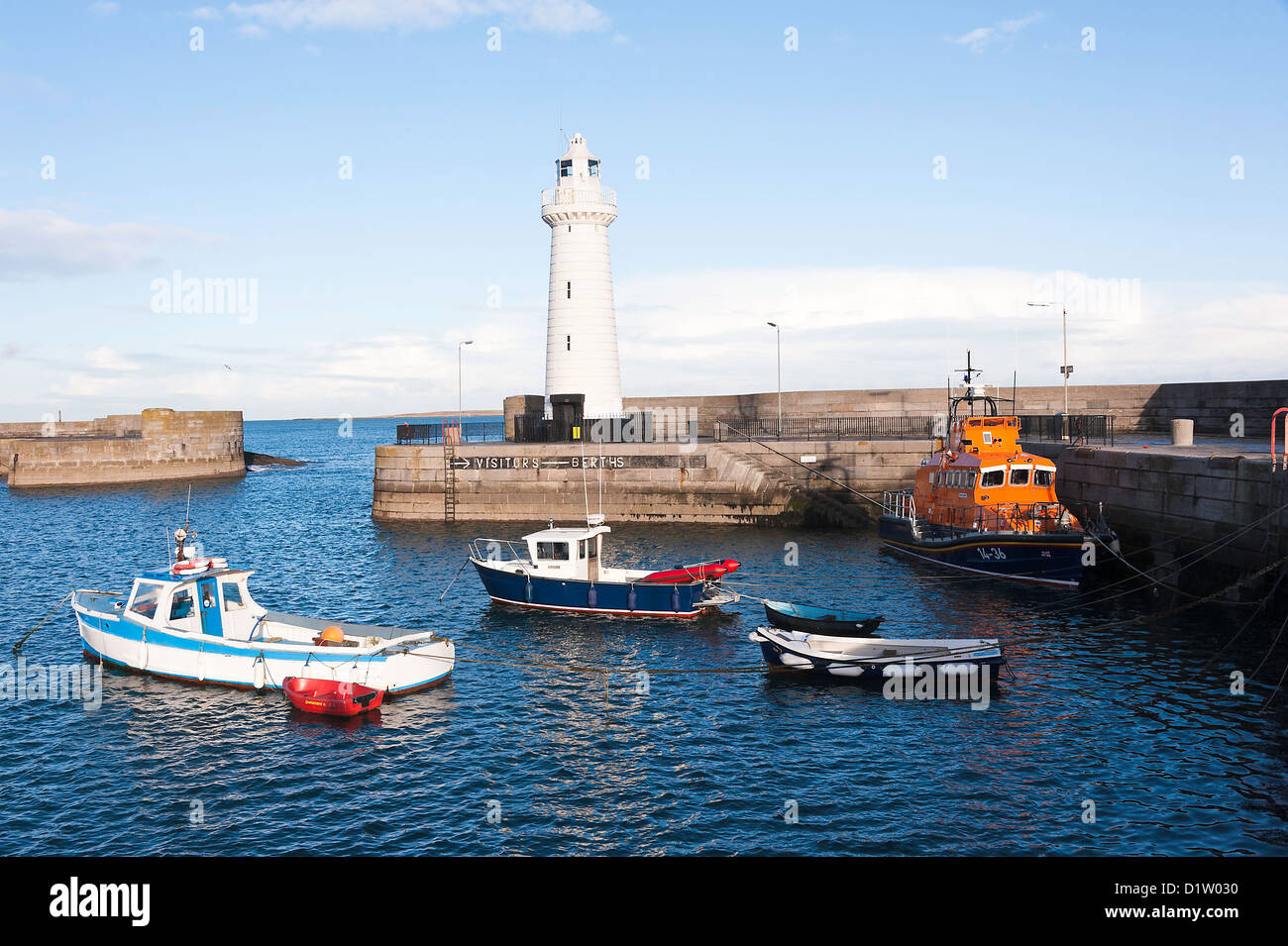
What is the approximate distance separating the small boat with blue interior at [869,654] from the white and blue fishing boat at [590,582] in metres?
5.98

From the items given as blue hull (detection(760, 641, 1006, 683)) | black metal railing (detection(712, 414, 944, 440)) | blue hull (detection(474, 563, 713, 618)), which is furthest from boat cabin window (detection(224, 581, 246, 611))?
black metal railing (detection(712, 414, 944, 440))

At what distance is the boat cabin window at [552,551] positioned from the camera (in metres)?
A: 29.8

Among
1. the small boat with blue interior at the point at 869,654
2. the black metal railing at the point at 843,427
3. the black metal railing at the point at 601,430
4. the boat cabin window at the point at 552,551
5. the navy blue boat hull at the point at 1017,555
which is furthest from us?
the black metal railing at the point at 843,427

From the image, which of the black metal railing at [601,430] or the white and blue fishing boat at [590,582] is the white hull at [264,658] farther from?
the black metal railing at [601,430]

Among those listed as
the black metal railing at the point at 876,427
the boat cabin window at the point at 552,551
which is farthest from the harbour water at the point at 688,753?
the black metal railing at the point at 876,427

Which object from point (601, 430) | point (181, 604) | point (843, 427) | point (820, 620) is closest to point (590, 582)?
point (820, 620)

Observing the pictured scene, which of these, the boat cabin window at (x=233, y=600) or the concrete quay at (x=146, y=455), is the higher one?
the concrete quay at (x=146, y=455)

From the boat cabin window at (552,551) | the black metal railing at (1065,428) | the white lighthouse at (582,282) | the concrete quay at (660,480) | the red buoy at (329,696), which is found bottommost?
the red buoy at (329,696)

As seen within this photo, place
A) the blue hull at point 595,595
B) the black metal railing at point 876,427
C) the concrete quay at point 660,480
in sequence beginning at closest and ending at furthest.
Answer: the blue hull at point 595,595
the concrete quay at point 660,480
the black metal railing at point 876,427

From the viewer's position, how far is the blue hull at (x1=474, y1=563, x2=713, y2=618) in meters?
28.3

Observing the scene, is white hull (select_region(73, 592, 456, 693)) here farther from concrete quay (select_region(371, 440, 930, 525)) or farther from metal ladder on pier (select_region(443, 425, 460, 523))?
metal ladder on pier (select_region(443, 425, 460, 523))

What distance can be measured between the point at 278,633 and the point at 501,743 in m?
7.85

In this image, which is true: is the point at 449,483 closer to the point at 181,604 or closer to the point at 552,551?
the point at 552,551

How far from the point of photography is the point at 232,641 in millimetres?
22078
